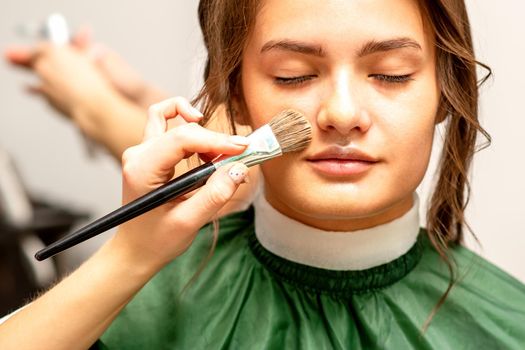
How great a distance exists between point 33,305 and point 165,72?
1.00 m

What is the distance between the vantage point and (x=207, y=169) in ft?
2.17

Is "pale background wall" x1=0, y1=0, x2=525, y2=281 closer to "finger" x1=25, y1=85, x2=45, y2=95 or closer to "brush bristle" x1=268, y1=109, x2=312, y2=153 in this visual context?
"finger" x1=25, y1=85, x2=45, y2=95

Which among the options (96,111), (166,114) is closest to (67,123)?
(96,111)

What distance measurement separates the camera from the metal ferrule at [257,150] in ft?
2.23

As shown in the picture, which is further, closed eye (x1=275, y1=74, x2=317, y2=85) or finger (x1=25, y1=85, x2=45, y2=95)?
finger (x1=25, y1=85, x2=45, y2=95)

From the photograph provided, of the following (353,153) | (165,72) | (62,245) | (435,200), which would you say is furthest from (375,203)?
(165,72)

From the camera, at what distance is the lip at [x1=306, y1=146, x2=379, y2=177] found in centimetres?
71

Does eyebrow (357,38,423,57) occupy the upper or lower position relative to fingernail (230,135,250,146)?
upper

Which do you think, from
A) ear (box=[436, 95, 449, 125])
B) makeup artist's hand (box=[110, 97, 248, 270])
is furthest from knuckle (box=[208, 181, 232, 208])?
ear (box=[436, 95, 449, 125])

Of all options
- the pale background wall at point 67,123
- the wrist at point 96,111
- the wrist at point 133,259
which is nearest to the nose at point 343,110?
the wrist at point 133,259

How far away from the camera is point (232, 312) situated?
82 cm

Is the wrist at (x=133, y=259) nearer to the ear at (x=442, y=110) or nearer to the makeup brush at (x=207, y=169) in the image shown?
the makeup brush at (x=207, y=169)

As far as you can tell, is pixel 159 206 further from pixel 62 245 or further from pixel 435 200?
pixel 435 200

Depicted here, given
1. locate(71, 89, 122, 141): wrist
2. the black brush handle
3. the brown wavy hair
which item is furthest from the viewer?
locate(71, 89, 122, 141): wrist
